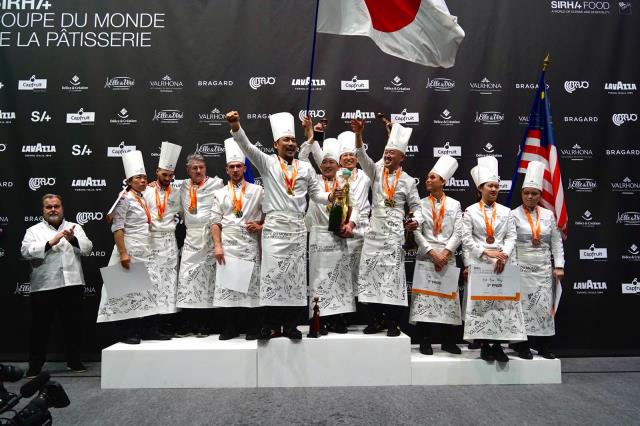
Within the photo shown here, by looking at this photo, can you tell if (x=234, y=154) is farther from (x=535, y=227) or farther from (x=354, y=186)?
(x=535, y=227)

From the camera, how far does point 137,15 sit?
576cm

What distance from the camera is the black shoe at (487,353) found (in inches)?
166

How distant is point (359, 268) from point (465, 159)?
205 centimetres

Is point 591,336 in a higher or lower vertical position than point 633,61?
lower

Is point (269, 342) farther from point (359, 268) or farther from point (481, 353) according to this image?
point (481, 353)

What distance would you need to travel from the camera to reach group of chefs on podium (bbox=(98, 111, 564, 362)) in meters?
4.16

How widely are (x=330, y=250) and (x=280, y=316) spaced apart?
0.71 metres

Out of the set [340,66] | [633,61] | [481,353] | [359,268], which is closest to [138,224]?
[359,268]

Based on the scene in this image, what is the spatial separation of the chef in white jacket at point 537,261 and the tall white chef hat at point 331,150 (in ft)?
5.67

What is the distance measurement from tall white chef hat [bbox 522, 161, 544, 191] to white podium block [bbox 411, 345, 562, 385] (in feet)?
5.14

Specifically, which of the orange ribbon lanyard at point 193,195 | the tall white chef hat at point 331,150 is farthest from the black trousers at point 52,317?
the tall white chef hat at point 331,150

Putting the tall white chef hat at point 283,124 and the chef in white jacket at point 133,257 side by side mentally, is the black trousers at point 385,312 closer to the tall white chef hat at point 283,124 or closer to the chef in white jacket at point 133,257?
the tall white chef hat at point 283,124
